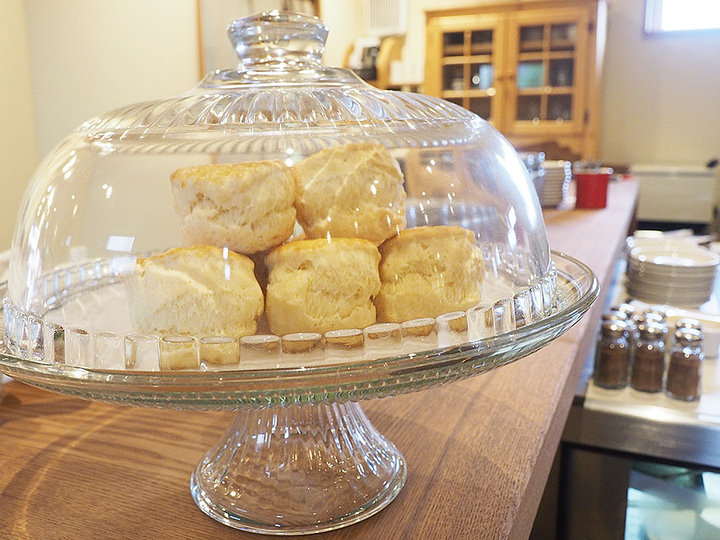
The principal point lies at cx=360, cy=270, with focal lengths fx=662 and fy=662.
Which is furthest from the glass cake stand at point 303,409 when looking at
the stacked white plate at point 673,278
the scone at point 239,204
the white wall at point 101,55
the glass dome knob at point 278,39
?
the white wall at point 101,55

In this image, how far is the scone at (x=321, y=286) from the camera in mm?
440

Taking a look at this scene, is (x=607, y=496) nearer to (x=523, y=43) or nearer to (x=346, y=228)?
(x=346, y=228)

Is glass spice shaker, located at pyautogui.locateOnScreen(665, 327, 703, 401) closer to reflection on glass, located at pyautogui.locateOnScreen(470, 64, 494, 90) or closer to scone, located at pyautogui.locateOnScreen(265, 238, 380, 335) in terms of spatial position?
scone, located at pyautogui.locateOnScreen(265, 238, 380, 335)

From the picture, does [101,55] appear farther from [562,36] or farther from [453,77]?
[562,36]

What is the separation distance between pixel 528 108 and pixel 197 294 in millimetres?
4205

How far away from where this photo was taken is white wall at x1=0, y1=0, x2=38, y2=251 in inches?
56.1

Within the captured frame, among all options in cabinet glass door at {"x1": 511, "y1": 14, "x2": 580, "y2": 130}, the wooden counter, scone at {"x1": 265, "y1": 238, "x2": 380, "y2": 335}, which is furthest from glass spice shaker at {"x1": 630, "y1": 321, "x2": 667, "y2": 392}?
cabinet glass door at {"x1": 511, "y1": 14, "x2": 580, "y2": 130}

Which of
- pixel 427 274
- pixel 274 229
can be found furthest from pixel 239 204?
pixel 427 274

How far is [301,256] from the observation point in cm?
45

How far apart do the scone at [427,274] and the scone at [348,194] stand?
0.07ft

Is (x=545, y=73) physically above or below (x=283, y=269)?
above

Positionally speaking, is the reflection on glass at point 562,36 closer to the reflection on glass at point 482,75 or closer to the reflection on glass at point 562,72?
the reflection on glass at point 562,72

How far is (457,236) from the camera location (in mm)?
496

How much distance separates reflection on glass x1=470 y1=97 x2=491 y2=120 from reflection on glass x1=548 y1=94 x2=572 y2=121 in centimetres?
40
